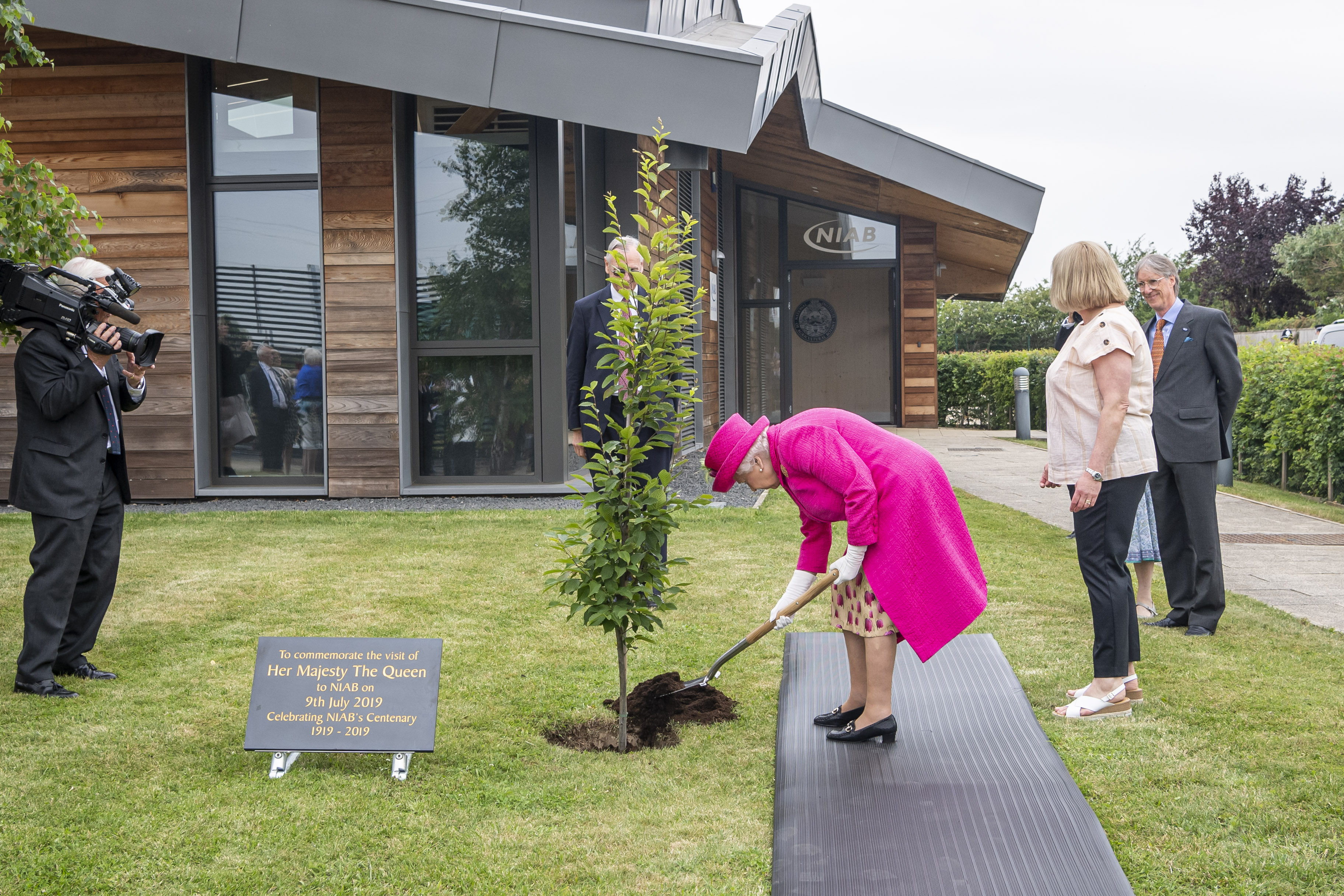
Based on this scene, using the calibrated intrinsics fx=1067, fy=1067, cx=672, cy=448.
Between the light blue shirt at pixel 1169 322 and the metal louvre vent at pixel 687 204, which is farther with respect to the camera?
the metal louvre vent at pixel 687 204

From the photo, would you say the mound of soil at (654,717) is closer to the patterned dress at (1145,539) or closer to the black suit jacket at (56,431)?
the black suit jacket at (56,431)

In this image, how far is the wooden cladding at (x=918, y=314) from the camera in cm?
1875

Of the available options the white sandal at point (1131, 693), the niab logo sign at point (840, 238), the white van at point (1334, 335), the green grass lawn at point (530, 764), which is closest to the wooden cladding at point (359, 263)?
the green grass lawn at point (530, 764)

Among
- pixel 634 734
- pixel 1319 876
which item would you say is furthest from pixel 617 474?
pixel 1319 876

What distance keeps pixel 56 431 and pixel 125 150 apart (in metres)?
6.01

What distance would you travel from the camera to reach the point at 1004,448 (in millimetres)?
17344

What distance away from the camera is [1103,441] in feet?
12.7

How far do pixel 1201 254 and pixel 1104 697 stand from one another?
49439mm

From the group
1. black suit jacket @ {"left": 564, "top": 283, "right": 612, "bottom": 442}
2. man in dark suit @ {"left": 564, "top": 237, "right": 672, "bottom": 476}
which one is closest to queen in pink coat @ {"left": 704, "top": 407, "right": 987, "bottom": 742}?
man in dark suit @ {"left": 564, "top": 237, "right": 672, "bottom": 476}

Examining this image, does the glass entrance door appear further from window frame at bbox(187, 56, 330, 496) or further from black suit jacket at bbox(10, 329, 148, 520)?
black suit jacket at bbox(10, 329, 148, 520)

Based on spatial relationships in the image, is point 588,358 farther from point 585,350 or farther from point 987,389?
point 987,389

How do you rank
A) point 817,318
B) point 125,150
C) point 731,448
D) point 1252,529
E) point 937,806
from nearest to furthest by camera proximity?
1. point 937,806
2. point 731,448
3. point 1252,529
4. point 125,150
5. point 817,318

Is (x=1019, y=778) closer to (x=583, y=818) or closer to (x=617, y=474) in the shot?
(x=583, y=818)

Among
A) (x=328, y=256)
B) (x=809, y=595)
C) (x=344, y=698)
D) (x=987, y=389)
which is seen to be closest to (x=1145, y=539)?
(x=809, y=595)
